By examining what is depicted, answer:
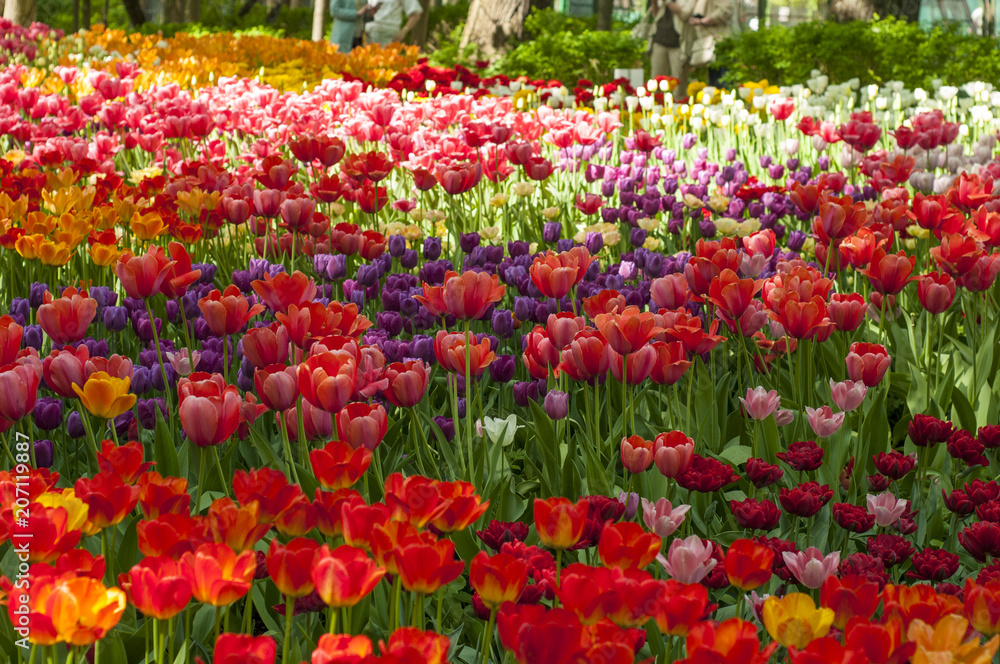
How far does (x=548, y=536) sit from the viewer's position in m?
1.27

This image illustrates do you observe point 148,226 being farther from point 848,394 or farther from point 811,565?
point 811,565

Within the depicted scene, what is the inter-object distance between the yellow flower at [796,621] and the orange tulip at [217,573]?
58cm

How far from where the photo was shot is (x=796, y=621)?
1042mm

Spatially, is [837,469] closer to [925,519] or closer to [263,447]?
[925,519]

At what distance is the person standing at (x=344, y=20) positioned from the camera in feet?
45.8

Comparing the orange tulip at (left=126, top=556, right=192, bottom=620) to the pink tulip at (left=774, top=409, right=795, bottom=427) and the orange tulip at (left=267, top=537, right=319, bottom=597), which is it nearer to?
the orange tulip at (left=267, top=537, right=319, bottom=597)

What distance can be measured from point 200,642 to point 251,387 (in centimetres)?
82

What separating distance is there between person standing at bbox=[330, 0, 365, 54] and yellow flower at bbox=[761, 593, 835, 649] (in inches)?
551

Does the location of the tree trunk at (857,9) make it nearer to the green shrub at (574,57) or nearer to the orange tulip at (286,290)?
the green shrub at (574,57)

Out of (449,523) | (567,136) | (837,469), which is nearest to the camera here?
(449,523)

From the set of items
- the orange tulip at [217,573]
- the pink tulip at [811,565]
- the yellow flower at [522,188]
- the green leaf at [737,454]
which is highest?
the yellow flower at [522,188]

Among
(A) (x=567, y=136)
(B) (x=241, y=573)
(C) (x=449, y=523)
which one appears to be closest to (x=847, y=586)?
(C) (x=449, y=523)

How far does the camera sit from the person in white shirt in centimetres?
1382

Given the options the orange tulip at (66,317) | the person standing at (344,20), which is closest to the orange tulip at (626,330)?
the orange tulip at (66,317)
